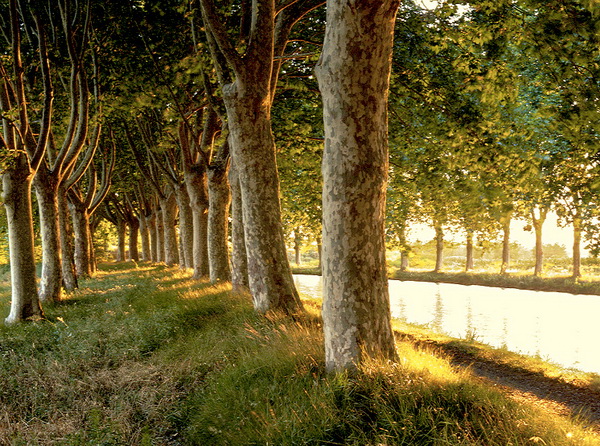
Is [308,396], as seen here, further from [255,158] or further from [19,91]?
[19,91]

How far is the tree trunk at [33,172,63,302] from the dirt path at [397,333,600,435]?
1035 centimetres

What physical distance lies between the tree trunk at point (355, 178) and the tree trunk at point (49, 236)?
10.3m

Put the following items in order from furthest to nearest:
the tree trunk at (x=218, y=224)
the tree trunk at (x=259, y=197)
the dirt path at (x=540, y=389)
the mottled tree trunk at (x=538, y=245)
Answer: the mottled tree trunk at (x=538, y=245), the tree trunk at (x=218, y=224), the tree trunk at (x=259, y=197), the dirt path at (x=540, y=389)

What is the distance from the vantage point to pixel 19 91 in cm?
1038

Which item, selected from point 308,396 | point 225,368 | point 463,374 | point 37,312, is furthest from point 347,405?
point 37,312

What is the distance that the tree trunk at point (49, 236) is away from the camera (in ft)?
39.3

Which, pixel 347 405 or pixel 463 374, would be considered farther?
pixel 463 374

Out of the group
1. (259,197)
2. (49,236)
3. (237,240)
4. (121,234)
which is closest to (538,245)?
(237,240)

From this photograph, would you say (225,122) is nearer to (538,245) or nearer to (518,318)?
(518,318)

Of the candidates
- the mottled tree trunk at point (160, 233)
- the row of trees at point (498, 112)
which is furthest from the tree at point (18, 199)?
the mottled tree trunk at point (160, 233)

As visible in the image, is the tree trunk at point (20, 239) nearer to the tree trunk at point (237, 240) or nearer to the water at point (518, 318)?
the tree trunk at point (237, 240)

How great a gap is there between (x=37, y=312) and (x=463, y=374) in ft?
31.3

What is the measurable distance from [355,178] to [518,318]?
568 inches

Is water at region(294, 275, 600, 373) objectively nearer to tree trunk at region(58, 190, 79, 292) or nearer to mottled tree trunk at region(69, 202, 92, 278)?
tree trunk at region(58, 190, 79, 292)
